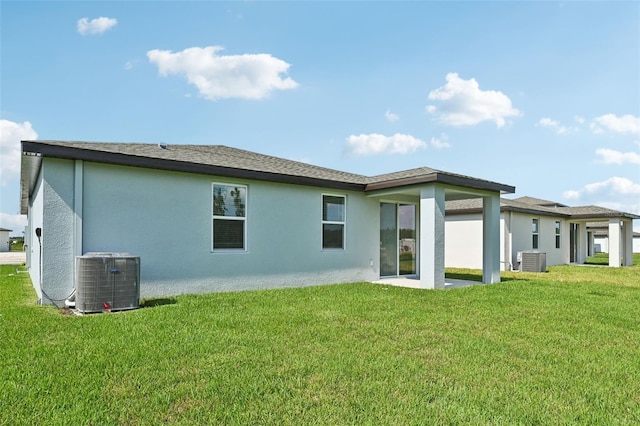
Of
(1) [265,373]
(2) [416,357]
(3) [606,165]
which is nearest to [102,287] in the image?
(1) [265,373]

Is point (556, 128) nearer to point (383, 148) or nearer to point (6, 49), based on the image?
point (383, 148)

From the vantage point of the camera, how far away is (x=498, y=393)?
327cm

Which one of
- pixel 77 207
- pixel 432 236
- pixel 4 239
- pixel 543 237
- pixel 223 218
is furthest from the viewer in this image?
pixel 4 239

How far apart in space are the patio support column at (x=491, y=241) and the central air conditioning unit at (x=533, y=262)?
6301 mm

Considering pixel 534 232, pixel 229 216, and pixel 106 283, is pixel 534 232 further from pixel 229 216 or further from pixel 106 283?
pixel 106 283

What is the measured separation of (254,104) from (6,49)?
6.94 meters

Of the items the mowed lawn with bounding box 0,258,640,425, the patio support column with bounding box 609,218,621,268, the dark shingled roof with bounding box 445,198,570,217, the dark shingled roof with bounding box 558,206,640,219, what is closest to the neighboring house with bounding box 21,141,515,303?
the mowed lawn with bounding box 0,258,640,425

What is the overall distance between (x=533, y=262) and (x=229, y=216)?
46.1ft

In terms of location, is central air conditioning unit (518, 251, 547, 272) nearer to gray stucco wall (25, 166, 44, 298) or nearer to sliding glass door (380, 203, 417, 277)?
sliding glass door (380, 203, 417, 277)

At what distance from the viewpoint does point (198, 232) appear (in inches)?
330

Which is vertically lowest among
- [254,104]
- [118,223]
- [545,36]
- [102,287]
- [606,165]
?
[102,287]

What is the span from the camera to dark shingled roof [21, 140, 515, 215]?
6.78 meters

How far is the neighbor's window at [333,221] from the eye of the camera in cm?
1059

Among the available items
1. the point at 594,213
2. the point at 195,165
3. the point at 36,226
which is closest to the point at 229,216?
the point at 195,165
